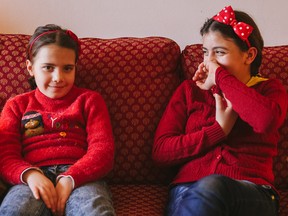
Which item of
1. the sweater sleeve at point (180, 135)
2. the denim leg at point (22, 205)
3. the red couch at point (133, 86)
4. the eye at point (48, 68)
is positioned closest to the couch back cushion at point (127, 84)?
the red couch at point (133, 86)

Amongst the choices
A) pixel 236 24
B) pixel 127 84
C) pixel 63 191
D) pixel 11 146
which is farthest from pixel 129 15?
pixel 63 191

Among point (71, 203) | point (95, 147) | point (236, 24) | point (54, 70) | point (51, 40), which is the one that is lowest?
point (71, 203)

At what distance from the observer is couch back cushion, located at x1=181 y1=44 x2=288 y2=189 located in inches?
69.5

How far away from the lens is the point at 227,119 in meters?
1.53

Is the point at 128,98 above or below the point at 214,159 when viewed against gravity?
above

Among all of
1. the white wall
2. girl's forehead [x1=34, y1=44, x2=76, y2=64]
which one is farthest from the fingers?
the white wall

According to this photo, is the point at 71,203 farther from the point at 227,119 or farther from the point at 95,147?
the point at 227,119

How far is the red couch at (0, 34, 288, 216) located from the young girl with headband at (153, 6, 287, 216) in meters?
0.13

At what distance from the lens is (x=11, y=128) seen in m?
1.59

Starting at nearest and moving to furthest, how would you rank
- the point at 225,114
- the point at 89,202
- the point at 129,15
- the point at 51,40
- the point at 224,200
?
the point at 224,200
the point at 89,202
the point at 225,114
the point at 51,40
the point at 129,15

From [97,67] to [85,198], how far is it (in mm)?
655

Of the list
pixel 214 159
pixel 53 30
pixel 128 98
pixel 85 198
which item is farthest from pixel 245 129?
pixel 53 30

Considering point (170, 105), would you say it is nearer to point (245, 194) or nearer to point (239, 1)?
point (245, 194)

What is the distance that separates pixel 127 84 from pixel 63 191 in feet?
1.95
